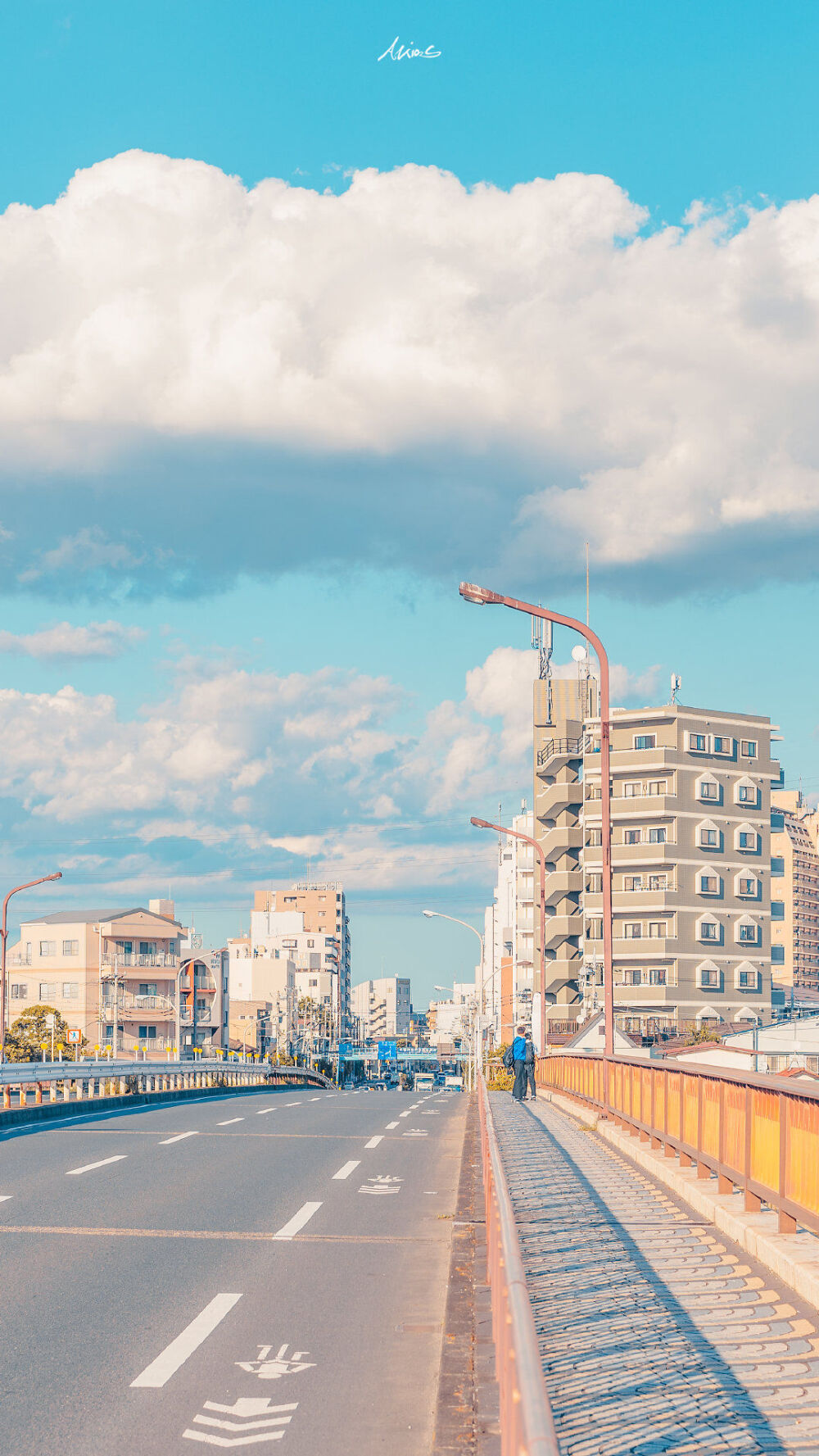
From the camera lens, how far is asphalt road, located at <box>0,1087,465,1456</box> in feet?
22.6

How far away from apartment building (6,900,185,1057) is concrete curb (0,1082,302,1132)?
201 ft

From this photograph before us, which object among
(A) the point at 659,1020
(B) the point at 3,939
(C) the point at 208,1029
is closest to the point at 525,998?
(C) the point at 208,1029

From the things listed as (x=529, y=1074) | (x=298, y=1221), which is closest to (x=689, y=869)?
(x=529, y=1074)

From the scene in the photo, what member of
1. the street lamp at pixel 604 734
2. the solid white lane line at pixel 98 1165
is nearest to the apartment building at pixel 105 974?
the street lamp at pixel 604 734

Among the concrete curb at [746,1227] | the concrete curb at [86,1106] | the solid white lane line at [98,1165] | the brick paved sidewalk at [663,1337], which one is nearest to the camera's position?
the brick paved sidewalk at [663,1337]

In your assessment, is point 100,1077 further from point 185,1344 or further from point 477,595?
point 185,1344

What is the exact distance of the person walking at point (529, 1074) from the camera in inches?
1222

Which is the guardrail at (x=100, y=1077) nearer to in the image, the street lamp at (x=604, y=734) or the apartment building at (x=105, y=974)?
the street lamp at (x=604, y=734)

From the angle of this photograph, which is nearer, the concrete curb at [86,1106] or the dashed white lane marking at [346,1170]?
the dashed white lane marking at [346,1170]

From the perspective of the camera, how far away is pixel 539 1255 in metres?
10.6

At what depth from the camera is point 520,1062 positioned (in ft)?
103

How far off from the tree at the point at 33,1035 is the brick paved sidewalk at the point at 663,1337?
70842mm

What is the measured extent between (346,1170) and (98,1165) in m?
3.42

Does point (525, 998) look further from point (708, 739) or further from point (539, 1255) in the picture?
point (539, 1255)
